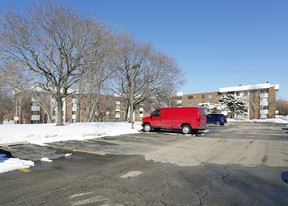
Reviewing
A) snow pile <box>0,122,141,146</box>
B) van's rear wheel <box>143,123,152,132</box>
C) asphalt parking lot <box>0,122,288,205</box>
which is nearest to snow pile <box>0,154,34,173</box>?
asphalt parking lot <box>0,122,288,205</box>

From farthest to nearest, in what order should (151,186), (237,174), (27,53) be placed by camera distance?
(27,53), (237,174), (151,186)

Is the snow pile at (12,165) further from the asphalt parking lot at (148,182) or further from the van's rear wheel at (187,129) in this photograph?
the van's rear wheel at (187,129)

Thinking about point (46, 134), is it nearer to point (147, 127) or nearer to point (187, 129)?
Answer: point (147, 127)

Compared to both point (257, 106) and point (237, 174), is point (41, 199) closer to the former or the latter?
point (237, 174)

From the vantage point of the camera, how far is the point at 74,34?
48.6 ft

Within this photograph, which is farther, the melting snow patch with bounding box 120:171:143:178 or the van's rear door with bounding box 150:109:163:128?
Result: the van's rear door with bounding box 150:109:163:128

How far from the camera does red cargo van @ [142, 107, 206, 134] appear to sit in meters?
13.2

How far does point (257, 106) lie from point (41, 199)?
63.9 meters

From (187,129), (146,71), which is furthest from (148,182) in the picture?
(146,71)

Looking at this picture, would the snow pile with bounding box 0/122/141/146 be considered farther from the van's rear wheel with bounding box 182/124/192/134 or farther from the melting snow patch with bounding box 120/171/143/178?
the melting snow patch with bounding box 120/171/143/178

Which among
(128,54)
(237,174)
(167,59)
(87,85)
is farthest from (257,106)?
(237,174)

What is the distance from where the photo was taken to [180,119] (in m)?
13.7

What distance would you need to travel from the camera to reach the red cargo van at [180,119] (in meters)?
13.2

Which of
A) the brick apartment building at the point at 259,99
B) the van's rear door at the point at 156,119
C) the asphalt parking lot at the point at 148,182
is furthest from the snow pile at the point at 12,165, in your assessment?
the brick apartment building at the point at 259,99
